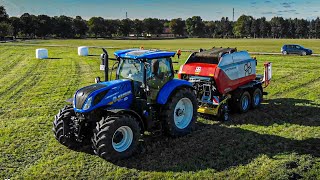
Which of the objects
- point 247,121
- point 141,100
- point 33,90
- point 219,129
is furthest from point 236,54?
point 33,90

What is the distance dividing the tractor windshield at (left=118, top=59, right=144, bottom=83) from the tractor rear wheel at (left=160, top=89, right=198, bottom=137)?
110cm

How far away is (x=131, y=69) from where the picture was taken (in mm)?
9734

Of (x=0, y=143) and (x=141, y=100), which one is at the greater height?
(x=141, y=100)

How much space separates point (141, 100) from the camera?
9.39 m

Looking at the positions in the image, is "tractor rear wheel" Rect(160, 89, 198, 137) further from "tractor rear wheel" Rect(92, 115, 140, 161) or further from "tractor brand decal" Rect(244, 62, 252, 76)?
"tractor brand decal" Rect(244, 62, 252, 76)

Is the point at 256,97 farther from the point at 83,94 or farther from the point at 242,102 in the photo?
the point at 83,94

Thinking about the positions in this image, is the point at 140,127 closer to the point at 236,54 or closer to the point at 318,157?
the point at 318,157

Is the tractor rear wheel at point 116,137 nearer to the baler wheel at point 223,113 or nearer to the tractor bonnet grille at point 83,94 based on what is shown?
the tractor bonnet grille at point 83,94

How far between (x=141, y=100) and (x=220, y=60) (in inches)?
165

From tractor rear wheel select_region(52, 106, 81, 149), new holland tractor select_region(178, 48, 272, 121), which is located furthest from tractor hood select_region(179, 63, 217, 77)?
tractor rear wheel select_region(52, 106, 81, 149)

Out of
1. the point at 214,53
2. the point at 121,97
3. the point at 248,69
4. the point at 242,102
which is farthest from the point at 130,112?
the point at 248,69

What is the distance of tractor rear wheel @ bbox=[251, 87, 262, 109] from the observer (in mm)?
13664

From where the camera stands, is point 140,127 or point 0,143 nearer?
point 140,127

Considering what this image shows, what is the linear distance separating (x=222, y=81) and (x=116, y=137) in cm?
528
